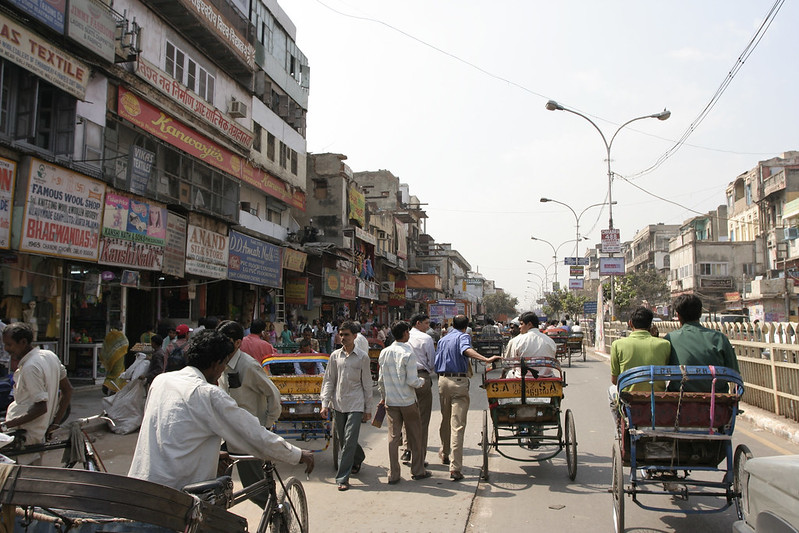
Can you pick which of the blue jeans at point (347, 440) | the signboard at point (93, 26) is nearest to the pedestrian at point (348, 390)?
the blue jeans at point (347, 440)

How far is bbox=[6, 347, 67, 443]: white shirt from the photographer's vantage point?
186 inches

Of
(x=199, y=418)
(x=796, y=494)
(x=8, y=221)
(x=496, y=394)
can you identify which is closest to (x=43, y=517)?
(x=199, y=418)

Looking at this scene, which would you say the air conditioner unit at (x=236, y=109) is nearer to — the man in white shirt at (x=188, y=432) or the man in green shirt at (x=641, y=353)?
the man in green shirt at (x=641, y=353)

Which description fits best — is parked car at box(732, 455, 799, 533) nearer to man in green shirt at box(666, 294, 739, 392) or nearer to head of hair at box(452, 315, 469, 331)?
man in green shirt at box(666, 294, 739, 392)

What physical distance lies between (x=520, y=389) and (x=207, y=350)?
4.36m

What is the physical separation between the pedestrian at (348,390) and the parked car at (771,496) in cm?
417

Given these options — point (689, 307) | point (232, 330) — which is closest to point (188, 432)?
point (232, 330)

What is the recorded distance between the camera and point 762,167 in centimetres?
4438

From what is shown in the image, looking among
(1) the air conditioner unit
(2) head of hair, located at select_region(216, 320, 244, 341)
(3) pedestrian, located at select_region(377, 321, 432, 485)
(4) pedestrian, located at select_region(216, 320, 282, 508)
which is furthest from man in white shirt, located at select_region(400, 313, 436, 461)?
(1) the air conditioner unit

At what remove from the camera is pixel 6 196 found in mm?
10562

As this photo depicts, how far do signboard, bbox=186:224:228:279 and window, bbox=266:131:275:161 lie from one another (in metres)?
6.38

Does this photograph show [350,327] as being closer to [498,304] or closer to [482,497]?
[482,497]

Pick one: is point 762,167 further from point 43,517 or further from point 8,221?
point 43,517

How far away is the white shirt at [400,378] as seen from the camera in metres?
6.88
